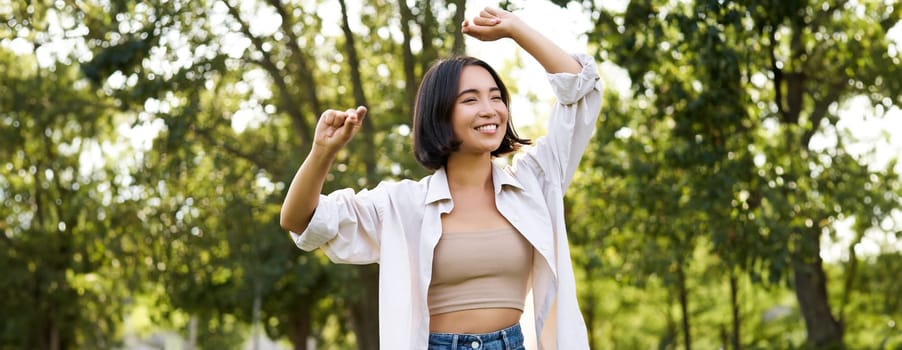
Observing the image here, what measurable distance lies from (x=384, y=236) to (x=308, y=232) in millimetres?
231

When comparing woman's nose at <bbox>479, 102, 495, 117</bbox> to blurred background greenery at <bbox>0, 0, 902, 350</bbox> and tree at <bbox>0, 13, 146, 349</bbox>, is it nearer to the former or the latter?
blurred background greenery at <bbox>0, 0, 902, 350</bbox>

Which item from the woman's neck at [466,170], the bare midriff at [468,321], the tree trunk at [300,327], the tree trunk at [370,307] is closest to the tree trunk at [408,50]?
the tree trunk at [370,307]

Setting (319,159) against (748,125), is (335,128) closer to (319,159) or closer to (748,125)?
(319,159)

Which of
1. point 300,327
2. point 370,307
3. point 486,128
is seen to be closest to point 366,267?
point 370,307

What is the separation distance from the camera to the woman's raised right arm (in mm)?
3008

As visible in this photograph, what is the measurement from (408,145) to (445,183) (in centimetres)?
1072

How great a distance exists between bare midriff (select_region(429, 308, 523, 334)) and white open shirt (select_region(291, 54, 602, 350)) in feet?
0.26

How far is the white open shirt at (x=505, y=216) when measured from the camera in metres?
3.14

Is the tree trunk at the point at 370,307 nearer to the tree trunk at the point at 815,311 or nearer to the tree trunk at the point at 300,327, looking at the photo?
the tree trunk at the point at 300,327

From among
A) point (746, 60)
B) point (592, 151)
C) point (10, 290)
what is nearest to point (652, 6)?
point (746, 60)

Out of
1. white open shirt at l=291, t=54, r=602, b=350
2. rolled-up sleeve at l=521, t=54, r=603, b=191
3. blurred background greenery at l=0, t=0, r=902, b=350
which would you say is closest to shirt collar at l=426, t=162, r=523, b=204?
white open shirt at l=291, t=54, r=602, b=350

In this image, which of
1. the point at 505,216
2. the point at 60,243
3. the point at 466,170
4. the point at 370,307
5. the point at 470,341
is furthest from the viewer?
the point at 60,243

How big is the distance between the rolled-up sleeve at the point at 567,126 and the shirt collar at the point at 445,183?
0.11m

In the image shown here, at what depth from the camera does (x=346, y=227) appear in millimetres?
3213
